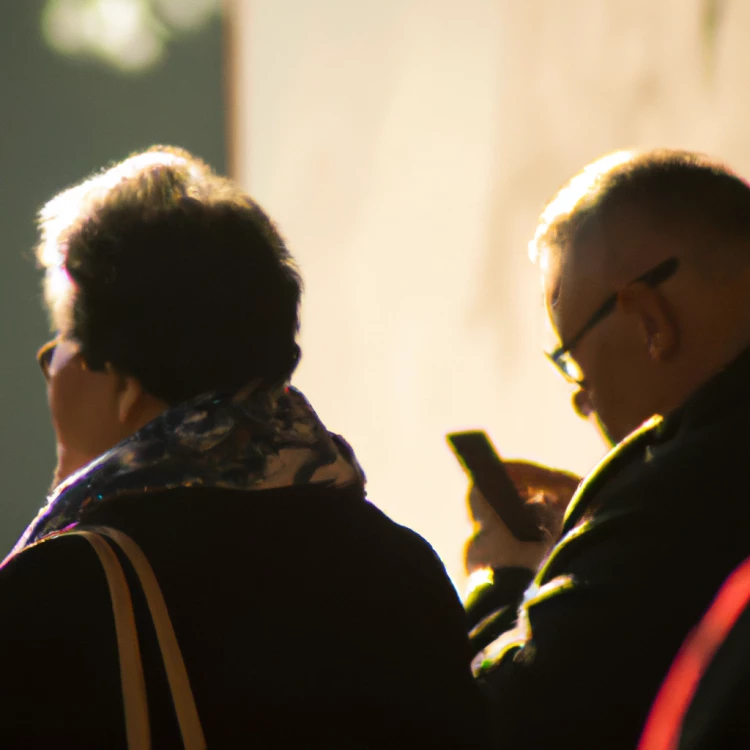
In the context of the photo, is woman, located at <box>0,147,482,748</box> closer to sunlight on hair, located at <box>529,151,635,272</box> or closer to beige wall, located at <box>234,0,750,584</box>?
sunlight on hair, located at <box>529,151,635,272</box>

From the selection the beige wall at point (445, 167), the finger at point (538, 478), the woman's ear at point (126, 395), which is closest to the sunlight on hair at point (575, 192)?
the finger at point (538, 478)

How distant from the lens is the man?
90 cm

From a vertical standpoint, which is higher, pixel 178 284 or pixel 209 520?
pixel 178 284

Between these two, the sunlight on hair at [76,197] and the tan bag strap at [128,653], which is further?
the sunlight on hair at [76,197]

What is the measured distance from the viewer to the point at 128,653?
694 millimetres

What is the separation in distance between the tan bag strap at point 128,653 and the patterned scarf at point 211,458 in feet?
0.31

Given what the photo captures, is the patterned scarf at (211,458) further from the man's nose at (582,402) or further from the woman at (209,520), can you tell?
the man's nose at (582,402)

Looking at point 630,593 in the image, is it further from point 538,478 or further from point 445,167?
point 445,167

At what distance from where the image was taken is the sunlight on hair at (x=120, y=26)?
3.03 meters

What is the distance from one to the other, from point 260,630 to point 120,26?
8.88 feet

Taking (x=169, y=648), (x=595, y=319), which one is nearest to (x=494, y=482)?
(x=595, y=319)

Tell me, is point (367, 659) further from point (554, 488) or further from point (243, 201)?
point (554, 488)

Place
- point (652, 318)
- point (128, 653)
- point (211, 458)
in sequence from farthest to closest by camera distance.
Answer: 1. point (652, 318)
2. point (211, 458)
3. point (128, 653)

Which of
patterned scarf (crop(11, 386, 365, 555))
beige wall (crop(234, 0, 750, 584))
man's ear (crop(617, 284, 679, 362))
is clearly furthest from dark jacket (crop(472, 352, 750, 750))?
beige wall (crop(234, 0, 750, 584))
